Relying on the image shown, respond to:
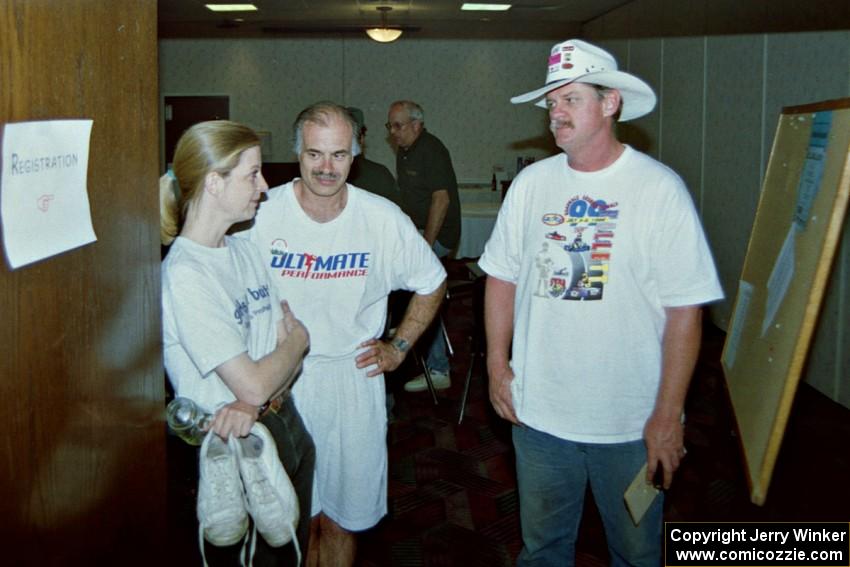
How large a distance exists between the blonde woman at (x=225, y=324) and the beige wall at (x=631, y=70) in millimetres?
3877

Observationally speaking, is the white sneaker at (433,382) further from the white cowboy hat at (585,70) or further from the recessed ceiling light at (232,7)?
the recessed ceiling light at (232,7)

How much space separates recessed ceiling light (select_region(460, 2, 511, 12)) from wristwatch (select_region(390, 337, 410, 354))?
22.7ft

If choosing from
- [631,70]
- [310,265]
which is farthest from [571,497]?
[631,70]

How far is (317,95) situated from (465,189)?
235 cm

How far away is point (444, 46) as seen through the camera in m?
10.9

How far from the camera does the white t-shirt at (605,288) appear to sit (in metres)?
1.95

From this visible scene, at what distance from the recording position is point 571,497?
2.18 metres

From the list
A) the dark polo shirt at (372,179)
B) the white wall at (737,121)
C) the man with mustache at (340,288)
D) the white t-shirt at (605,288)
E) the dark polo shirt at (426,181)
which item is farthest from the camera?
the dark polo shirt at (426,181)

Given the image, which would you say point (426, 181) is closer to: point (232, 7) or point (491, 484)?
point (491, 484)

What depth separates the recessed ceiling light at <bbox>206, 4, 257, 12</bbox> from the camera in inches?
341

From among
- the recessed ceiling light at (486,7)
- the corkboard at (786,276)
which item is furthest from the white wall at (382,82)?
the corkboard at (786,276)

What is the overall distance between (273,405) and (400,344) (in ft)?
2.07

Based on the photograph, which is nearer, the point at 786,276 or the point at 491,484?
the point at 786,276

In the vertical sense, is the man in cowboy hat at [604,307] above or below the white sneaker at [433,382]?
above
